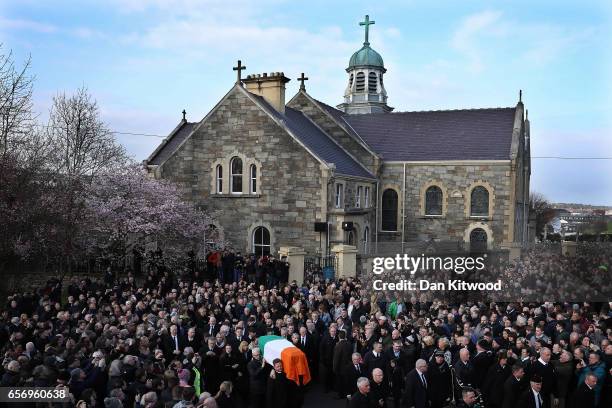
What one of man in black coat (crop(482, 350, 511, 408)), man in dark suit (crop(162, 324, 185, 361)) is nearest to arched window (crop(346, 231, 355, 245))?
man in dark suit (crop(162, 324, 185, 361))

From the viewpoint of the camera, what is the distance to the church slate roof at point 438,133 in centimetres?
3650

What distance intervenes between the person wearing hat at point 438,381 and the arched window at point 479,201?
26.1 meters

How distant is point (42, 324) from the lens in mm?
12695

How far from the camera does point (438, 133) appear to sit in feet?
127

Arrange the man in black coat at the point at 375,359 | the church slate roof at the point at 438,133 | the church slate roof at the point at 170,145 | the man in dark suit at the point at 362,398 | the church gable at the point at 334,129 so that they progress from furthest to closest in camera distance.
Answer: the church slate roof at the point at 170,145 < the church gable at the point at 334,129 < the church slate roof at the point at 438,133 < the man in black coat at the point at 375,359 < the man in dark suit at the point at 362,398

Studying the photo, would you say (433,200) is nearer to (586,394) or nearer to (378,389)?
(586,394)

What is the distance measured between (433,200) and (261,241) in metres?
12.3

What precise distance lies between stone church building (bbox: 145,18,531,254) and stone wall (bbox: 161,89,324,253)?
54 millimetres

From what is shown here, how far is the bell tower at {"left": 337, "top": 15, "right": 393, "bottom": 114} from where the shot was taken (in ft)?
182

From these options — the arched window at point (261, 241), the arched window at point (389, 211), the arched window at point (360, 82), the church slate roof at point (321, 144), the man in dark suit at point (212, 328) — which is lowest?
the man in dark suit at point (212, 328)

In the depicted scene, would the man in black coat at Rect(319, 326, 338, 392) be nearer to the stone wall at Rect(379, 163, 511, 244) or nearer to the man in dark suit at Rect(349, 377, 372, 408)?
the man in dark suit at Rect(349, 377, 372, 408)

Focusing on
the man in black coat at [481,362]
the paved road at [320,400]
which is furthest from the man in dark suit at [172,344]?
the man in black coat at [481,362]

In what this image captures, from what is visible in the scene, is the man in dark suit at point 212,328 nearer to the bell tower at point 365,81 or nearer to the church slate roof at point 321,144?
the church slate roof at point 321,144

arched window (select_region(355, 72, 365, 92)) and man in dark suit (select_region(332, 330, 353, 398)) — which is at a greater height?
arched window (select_region(355, 72, 365, 92))
